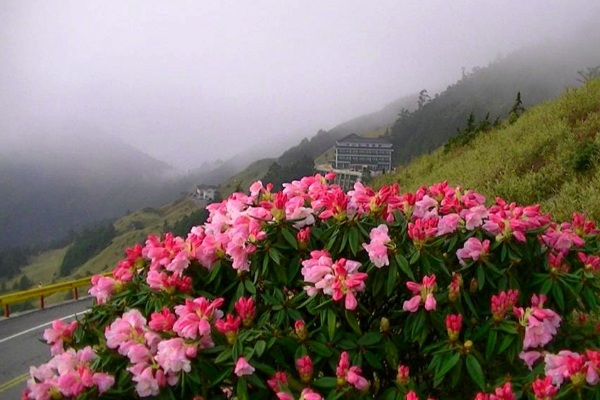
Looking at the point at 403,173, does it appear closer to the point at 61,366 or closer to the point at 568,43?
the point at 61,366

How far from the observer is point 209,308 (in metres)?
2.20

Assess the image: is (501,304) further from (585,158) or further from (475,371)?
(585,158)

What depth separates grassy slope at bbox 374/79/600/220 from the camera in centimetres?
668

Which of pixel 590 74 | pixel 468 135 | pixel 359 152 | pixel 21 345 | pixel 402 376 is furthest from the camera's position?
pixel 359 152

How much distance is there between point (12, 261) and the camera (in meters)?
118

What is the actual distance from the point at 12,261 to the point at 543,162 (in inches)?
5102

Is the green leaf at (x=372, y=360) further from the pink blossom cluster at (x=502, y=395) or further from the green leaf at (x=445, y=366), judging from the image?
the pink blossom cluster at (x=502, y=395)

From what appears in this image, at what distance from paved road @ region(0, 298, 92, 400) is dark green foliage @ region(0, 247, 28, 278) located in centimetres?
10858

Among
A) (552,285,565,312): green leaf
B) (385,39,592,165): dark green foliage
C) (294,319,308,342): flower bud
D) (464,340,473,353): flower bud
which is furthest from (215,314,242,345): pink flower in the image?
(385,39,592,165): dark green foliage

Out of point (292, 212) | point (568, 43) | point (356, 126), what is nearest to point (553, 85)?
point (568, 43)

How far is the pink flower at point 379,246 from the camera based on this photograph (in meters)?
2.31

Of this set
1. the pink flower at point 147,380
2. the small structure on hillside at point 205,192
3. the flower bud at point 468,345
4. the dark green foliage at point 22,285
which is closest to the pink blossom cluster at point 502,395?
the flower bud at point 468,345

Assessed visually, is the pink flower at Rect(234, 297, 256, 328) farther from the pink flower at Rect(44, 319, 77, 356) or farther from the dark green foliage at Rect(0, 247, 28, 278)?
the dark green foliage at Rect(0, 247, 28, 278)

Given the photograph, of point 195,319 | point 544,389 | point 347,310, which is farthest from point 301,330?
point 544,389
